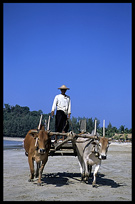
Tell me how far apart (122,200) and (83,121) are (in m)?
6.62

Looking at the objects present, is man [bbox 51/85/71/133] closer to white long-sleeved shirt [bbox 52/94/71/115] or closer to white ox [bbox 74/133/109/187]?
white long-sleeved shirt [bbox 52/94/71/115]

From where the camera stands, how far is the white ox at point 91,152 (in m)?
9.01

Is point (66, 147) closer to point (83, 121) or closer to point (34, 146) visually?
point (34, 146)

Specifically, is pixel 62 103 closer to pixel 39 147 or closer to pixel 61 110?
pixel 61 110

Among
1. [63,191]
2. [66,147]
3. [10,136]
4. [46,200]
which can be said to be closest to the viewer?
[46,200]

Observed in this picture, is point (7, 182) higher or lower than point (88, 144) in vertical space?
lower

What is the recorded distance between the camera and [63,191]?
27.8 ft

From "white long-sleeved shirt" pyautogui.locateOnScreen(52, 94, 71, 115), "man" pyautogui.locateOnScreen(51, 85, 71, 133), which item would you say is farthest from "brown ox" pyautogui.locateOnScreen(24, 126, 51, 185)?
"white long-sleeved shirt" pyautogui.locateOnScreen(52, 94, 71, 115)

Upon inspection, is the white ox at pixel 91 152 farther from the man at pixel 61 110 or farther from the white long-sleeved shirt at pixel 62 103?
the white long-sleeved shirt at pixel 62 103

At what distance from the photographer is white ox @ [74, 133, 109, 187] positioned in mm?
9008

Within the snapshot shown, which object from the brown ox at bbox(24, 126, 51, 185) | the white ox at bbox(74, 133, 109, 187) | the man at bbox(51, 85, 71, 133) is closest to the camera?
the brown ox at bbox(24, 126, 51, 185)

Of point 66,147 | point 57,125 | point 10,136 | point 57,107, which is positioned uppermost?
point 57,107

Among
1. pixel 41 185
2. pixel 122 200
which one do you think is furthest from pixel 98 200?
pixel 41 185

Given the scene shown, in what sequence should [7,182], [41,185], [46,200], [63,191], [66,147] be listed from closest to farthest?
[46,200] → [63,191] → [41,185] → [7,182] → [66,147]
